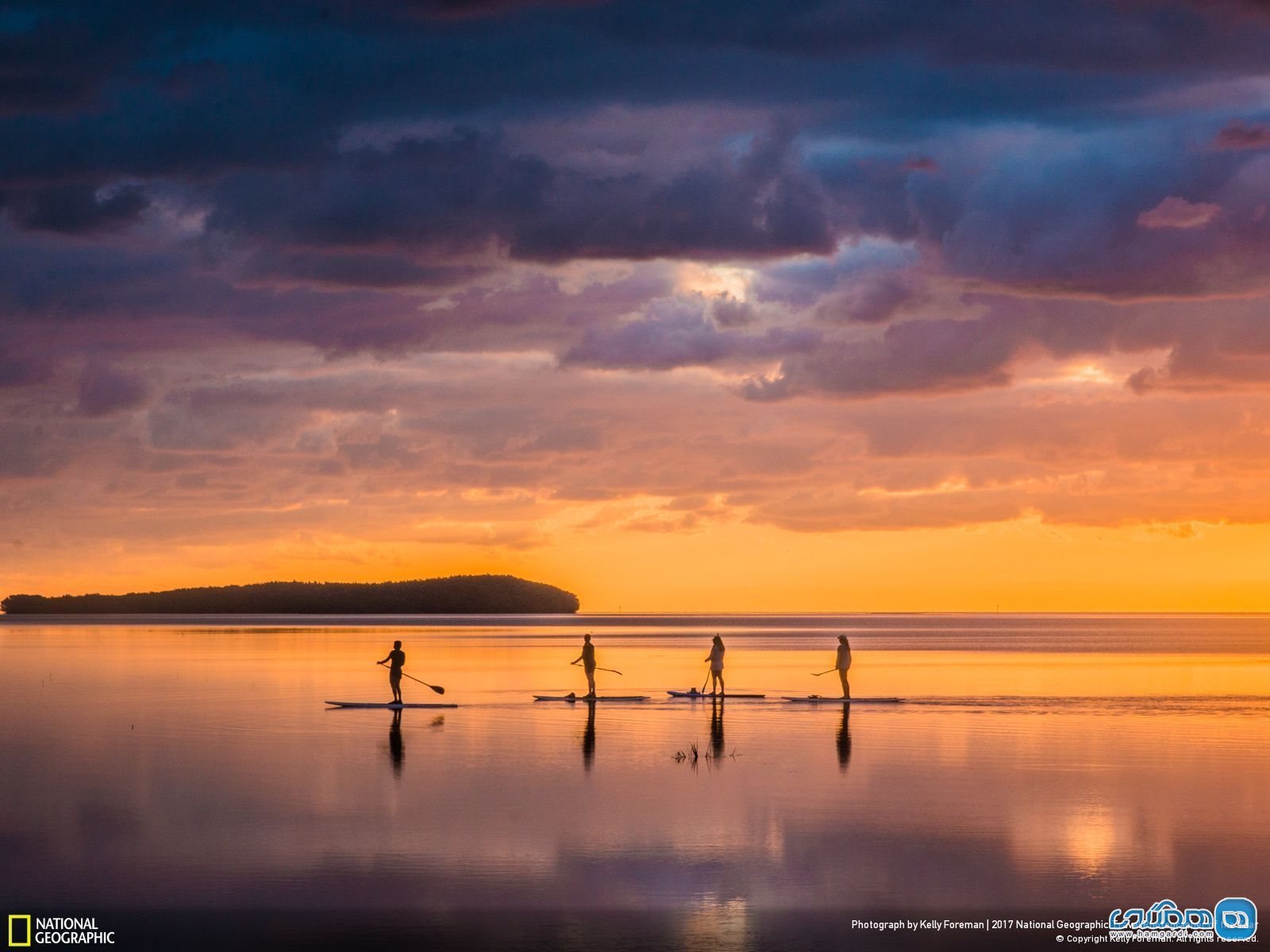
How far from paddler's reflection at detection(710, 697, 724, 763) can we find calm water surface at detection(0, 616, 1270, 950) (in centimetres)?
14

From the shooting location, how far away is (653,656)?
318 feet

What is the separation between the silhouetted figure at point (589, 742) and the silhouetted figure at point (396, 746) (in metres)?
3.78

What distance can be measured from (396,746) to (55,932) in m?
18.7

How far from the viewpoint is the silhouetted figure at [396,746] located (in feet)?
103

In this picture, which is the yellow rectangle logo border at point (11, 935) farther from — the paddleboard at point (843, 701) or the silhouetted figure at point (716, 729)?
the paddleboard at point (843, 701)

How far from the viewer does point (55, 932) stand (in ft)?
55.3

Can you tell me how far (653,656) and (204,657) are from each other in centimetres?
2777

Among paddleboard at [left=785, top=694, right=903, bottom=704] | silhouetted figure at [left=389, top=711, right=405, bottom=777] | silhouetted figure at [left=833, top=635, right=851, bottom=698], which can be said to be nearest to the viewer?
silhouetted figure at [left=389, top=711, right=405, bottom=777]

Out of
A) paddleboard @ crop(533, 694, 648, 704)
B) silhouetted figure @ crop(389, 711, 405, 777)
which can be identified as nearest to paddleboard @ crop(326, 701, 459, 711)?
silhouetted figure @ crop(389, 711, 405, 777)

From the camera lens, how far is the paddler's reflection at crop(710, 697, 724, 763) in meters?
33.8

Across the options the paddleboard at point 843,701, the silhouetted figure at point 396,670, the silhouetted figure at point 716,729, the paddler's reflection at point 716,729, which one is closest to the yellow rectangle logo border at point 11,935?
the paddler's reflection at point 716,729

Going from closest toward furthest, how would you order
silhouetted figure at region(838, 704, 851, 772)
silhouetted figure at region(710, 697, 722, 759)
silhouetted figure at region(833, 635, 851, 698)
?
silhouetted figure at region(838, 704, 851, 772) → silhouetted figure at region(710, 697, 722, 759) → silhouetted figure at region(833, 635, 851, 698)

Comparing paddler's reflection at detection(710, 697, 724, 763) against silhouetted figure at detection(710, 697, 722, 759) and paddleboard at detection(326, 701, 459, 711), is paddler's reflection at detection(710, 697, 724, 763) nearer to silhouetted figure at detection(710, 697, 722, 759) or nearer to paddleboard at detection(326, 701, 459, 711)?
silhouetted figure at detection(710, 697, 722, 759)

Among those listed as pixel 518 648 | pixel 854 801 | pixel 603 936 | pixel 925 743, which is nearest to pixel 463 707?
pixel 925 743
